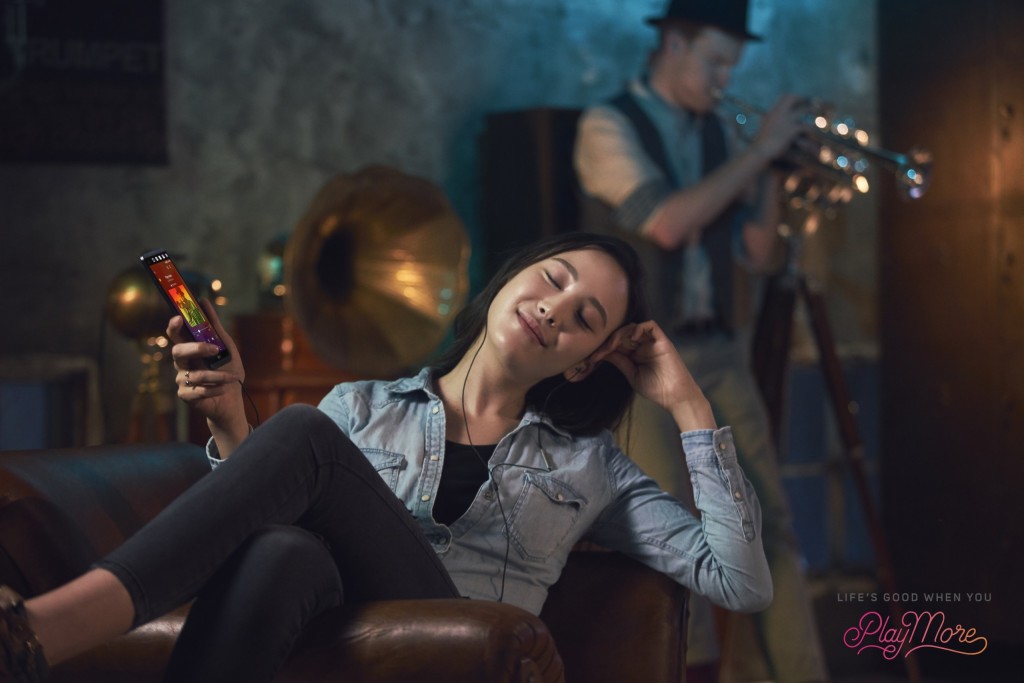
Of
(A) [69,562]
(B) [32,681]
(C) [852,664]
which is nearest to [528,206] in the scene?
(C) [852,664]

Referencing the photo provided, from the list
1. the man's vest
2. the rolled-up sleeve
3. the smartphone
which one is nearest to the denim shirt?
the rolled-up sleeve

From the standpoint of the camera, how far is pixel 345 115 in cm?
348

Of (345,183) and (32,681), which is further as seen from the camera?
(345,183)

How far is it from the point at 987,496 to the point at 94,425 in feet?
7.64

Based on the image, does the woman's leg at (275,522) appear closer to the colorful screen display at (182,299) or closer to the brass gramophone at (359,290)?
the colorful screen display at (182,299)

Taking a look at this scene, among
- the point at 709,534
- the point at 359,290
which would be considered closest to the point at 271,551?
the point at 709,534

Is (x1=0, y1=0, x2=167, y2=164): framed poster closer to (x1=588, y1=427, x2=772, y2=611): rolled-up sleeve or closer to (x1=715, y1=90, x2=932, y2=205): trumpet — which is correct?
(x1=715, y1=90, x2=932, y2=205): trumpet

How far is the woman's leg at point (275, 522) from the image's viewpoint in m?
1.38

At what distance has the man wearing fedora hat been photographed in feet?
9.73

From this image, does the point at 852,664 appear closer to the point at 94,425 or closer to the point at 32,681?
the point at 94,425

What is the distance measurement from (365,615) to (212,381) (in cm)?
43

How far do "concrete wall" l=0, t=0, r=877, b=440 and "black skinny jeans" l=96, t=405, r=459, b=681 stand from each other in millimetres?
1722

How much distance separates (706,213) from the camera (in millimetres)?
3021

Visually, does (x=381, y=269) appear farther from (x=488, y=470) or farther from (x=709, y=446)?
(x=709, y=446)
